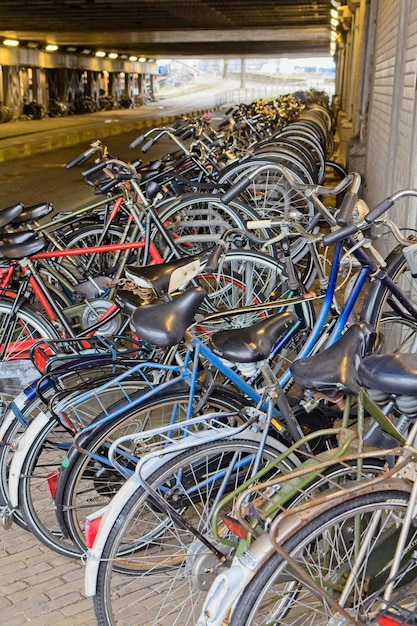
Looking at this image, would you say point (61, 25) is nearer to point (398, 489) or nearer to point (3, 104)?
point (3, 104)

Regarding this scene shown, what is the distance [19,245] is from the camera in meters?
4.06

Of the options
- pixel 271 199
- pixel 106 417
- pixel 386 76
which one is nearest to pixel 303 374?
pixel 106 417

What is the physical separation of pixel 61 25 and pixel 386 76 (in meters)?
22.8

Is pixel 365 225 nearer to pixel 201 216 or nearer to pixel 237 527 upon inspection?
pixel 237 527

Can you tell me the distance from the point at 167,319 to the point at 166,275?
0.37 m

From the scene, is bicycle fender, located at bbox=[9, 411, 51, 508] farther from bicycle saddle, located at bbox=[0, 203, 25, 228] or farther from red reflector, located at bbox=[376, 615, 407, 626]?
bicycle saddle, located at bbox=[0, 203, 25, 228]

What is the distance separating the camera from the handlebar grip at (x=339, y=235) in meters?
2.77

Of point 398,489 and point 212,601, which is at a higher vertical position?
point 398,489

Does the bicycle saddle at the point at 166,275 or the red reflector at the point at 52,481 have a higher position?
the bicycle saddle at the point at 166,275

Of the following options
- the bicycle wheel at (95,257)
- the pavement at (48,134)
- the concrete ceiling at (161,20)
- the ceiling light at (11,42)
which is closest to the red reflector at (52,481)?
the bicycle wheel at (95,257)

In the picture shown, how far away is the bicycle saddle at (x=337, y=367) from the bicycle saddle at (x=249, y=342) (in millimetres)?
184

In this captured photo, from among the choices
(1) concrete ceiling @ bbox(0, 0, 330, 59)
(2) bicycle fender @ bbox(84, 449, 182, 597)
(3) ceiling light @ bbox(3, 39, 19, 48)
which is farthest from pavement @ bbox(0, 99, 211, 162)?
(2) bicycle fender @ bbox(84, 449, 182, 597)

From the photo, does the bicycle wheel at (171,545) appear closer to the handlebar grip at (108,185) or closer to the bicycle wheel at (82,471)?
the bicycle wheel at (82,471)

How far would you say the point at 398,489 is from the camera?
2193 mm
